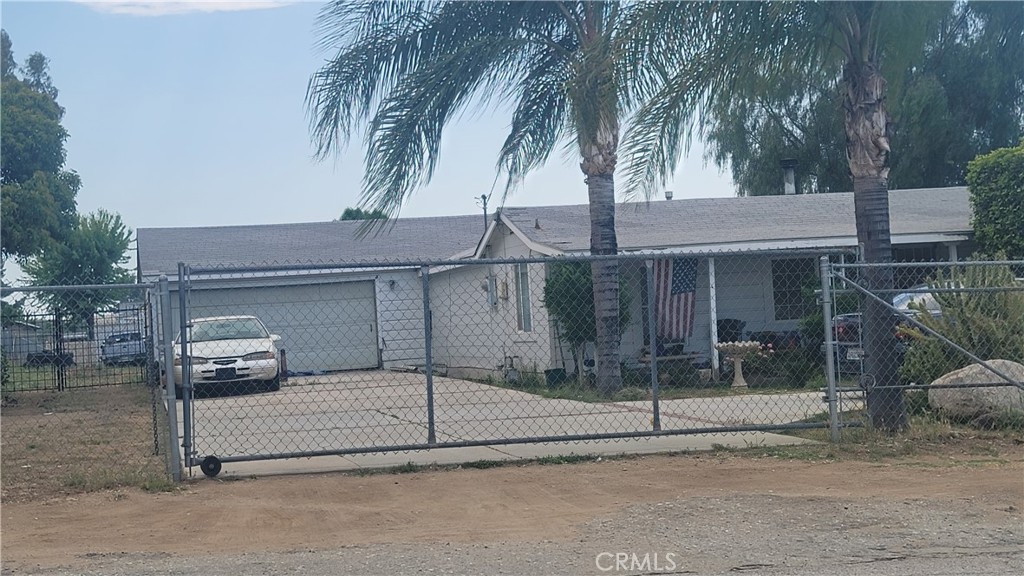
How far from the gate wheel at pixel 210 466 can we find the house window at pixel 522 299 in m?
10.7

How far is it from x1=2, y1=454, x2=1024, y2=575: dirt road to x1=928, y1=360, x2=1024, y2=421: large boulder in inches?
58.0

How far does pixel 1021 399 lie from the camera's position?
33.1 ft

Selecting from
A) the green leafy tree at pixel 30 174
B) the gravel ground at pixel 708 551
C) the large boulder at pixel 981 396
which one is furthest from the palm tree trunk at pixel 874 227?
the green leafy tree at pixel 30 174

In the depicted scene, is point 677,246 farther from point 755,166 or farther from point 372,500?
point 755,166

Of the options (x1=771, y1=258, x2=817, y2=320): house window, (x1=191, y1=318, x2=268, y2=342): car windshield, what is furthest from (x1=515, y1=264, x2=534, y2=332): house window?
(x1=191, y1=318, x2=268, y2=342): car windshield

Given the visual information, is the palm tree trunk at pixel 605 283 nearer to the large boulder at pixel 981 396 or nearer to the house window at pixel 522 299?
the house window at pixel 522 299

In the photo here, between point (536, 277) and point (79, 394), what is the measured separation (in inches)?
303

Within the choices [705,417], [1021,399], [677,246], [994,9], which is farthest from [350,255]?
[994,9]

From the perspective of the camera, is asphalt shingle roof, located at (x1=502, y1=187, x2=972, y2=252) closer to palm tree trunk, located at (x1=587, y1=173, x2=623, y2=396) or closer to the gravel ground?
palm tree trunk, located at (x1=587, y1=173, x2=623, y2=396)

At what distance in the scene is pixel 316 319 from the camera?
63.2 feet

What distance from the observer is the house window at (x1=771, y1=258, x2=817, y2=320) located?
61.0 feet

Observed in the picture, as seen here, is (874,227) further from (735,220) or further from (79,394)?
(79,394)

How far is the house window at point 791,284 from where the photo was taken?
18.6 m

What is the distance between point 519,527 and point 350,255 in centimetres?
1920
